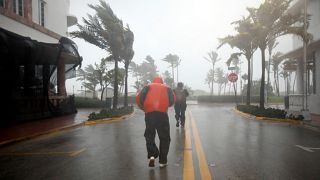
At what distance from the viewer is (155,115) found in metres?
6.52

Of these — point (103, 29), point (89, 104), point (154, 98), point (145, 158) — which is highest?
point (103, 29)

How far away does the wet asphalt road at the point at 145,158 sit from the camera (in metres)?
5.96

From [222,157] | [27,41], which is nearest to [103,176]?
[222,157]

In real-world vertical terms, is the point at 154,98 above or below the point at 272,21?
below

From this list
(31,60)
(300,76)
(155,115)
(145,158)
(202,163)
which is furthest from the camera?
(300,76)

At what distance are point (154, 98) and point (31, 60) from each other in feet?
Answer: 35.4

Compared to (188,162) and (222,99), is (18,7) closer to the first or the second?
(188,162)

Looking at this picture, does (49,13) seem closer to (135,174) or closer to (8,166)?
(8,166)

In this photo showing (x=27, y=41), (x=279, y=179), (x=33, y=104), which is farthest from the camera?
(x=33, y=104)

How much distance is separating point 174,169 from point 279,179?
5.90 ft

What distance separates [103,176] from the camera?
580cm

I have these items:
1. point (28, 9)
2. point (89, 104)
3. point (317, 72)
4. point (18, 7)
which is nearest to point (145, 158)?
point (18, 7)

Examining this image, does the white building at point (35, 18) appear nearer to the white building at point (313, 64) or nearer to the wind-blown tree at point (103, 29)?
the wind-blown tree at point (103, 29)

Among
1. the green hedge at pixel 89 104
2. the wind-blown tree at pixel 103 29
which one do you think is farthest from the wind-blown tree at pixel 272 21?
the green hedge at pixel 89 104
